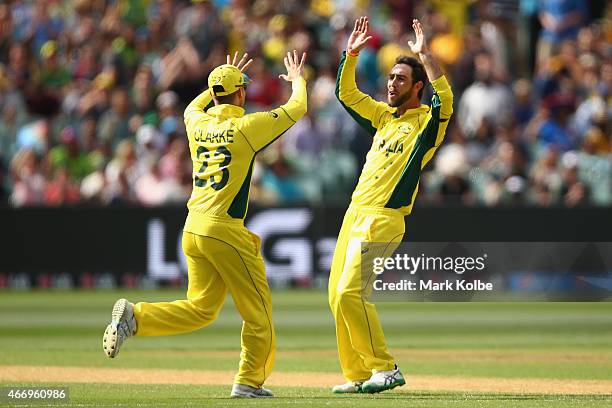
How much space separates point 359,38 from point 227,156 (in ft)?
4.89

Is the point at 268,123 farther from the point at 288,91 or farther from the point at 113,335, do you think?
the point at 288,91

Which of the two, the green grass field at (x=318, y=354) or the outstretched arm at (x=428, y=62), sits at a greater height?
the outstretched arm at (x=428, y=62)

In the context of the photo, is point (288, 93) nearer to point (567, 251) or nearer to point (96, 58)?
point (96, 58)

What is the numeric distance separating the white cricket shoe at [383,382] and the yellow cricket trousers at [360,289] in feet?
0.16

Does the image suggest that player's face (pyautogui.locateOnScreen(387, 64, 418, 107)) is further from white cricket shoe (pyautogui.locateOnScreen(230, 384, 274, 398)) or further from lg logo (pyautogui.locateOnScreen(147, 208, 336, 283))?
lg logo (pyautogui.locateOnScreen(147, 208, 336, 283))

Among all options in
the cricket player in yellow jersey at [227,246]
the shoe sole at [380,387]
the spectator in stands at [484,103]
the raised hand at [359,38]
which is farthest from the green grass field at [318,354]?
the spectator in stands at [484,103]

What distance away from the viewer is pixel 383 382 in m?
9.57

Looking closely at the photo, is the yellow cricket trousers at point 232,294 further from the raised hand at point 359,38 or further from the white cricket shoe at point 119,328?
the raised hand at point 359,38

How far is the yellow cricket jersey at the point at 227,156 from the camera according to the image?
9406mm

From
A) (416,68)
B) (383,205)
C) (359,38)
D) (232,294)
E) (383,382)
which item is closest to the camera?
(232,294)

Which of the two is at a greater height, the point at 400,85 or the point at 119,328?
the point at 400,85

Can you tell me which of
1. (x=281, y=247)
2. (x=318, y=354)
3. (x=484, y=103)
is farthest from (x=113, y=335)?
(x=484, y=103)

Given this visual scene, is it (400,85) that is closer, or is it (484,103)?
(400,85)

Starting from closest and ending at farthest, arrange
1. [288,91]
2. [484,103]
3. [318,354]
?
[318,354], [484,103], [288,91]
